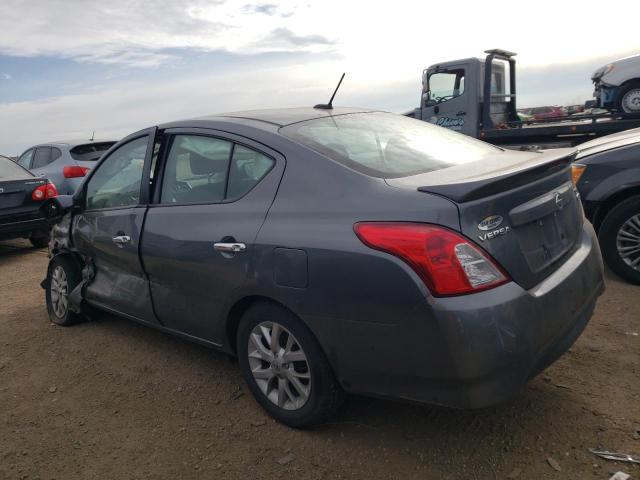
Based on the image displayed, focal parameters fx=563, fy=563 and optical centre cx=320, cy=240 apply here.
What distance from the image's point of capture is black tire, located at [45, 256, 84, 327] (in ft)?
14.8

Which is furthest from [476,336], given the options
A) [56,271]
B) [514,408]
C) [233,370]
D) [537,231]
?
[56,271]

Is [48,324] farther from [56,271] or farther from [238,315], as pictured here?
[238,315]

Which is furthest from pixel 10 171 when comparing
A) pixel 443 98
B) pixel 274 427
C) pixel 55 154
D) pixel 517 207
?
pixel 443 98

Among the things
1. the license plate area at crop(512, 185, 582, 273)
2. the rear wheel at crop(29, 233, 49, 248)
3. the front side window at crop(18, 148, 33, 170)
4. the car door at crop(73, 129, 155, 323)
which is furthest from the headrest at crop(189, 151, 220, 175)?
the front side window at crop(18, 148, 33, 170)

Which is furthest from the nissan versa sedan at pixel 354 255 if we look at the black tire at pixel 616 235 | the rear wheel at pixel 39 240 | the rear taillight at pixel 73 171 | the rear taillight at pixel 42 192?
the rear taillight at pixel 73 171

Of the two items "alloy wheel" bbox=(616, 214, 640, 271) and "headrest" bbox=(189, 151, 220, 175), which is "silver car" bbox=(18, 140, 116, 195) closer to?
"headrest" bbox=(189, 151, 220, 175)

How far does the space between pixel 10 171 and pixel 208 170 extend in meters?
6.15

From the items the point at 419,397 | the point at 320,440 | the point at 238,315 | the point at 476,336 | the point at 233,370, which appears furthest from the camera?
the point at 233,370

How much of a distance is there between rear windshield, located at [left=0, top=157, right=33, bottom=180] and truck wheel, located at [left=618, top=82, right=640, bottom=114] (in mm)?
10314

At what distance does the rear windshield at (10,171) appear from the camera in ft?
26.0

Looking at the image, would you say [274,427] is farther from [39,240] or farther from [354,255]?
[39,240]

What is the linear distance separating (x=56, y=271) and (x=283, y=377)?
2776mm

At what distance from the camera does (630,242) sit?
4.66 m

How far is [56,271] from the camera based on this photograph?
4.72m
